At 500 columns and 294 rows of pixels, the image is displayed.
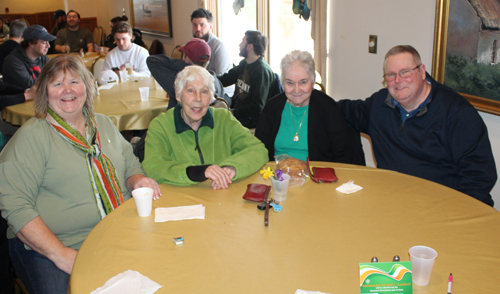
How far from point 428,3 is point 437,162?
1259mm

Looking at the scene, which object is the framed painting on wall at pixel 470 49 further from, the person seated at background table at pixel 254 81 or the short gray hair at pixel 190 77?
the short gray hair at pixel 190 77

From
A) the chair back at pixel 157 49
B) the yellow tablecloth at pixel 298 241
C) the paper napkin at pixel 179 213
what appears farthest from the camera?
the chair back at pixel 157 49

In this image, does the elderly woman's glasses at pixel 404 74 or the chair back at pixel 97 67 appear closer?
the elderly woman's glasses at pixel 404 74

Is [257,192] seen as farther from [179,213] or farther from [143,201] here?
[143,201]

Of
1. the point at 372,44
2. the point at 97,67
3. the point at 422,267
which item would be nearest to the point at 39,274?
the point at 422,267

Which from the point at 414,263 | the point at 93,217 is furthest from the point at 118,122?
the point at 414,263

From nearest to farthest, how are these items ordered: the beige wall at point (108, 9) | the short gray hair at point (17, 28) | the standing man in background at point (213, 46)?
the short gray hair at point (17, 28) < the standing man in background at point (213, 46) < the beige wall at point (108, 9)

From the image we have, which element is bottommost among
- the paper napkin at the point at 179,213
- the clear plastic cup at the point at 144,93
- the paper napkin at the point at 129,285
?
the paper napkin at the point at 129,285

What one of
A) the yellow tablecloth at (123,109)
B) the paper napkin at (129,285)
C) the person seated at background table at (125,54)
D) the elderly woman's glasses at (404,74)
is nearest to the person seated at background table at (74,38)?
the person seated at background table at (125,54)

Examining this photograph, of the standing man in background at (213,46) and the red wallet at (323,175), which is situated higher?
the standing man in background at (213,46)

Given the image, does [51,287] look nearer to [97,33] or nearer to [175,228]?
[175,228]

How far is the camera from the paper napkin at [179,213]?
1562 mm

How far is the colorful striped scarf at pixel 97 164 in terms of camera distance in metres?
1.78

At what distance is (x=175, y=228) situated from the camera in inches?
58.7
